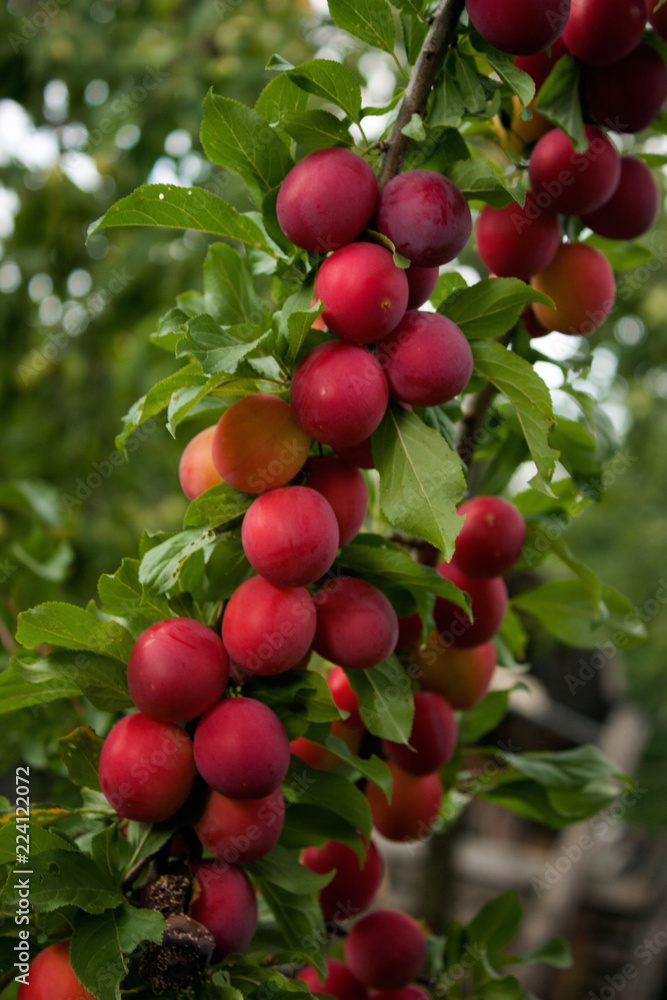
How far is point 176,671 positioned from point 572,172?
463 mm

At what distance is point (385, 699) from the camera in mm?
570

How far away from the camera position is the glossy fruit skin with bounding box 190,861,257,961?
51cm

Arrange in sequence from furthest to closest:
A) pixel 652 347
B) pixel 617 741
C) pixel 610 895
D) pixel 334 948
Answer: pixel 652 347, pixel 617 741, pixel 610 895, pixel 334 948

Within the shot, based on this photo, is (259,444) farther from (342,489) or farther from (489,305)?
(489,305)

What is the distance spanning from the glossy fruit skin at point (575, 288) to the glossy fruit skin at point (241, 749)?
40cm

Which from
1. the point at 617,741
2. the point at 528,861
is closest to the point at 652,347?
the point at 617,741

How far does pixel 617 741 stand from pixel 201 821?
3.21 metres

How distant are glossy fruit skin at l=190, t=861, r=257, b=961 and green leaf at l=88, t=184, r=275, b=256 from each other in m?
0.42

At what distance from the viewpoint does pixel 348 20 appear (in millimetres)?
547

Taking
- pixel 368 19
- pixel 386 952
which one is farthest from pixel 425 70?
pixel 386 952

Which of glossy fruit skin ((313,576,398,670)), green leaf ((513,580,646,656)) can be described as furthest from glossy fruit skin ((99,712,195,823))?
green leaf ((513,580,646,656))

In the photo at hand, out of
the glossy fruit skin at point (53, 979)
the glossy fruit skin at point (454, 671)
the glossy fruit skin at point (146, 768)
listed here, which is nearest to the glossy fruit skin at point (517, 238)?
the glossy fruit skin at point (454, 671)

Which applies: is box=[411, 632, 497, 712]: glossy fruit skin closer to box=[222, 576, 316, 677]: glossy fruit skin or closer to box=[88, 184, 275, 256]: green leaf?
box=[222, 576, 316, 677]: glossy fruit skin

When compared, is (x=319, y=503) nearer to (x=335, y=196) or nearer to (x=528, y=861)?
(x=335, y=196)
